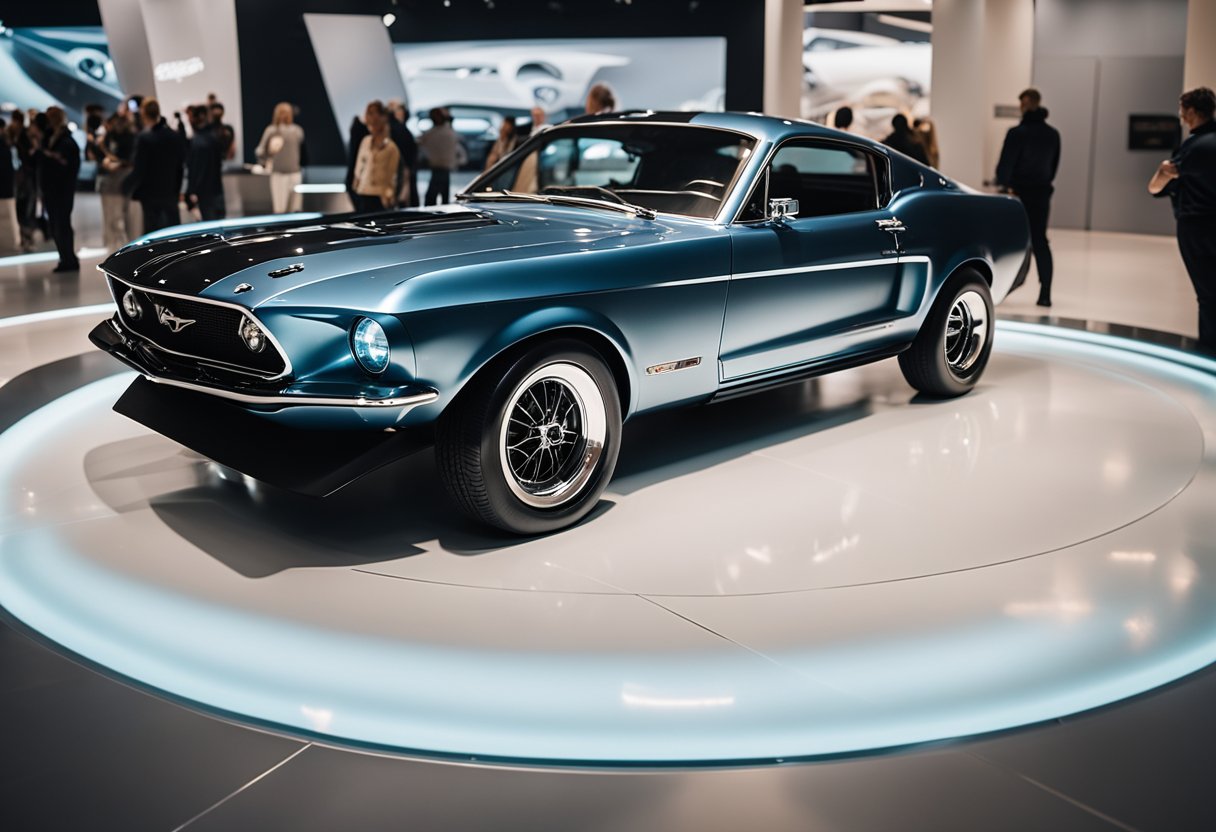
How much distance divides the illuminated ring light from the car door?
521mm

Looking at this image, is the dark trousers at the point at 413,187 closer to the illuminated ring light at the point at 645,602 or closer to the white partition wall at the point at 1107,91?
the illuminated ring light at the point at 645,602

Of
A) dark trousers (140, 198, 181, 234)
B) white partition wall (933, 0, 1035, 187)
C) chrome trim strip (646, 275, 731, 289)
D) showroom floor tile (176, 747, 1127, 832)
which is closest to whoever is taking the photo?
showroom floor tile (176, 747, 1127, 832)

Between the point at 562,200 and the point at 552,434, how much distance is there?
138cm

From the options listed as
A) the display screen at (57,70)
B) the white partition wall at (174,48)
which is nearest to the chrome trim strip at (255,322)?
the display screen at (57,70)

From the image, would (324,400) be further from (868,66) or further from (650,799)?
(868,66)

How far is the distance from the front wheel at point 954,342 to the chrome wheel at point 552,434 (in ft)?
8.10

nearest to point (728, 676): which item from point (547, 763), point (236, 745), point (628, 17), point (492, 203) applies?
point (547, 763)

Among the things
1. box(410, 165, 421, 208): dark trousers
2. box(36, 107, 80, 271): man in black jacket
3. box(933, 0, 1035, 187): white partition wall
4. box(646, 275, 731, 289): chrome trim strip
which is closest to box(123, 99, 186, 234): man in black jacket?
box(36, 107, 80, 271): man in black jacket

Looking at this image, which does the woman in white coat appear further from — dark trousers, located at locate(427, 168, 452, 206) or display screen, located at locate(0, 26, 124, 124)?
display screen, located at locate(0, 26, 124, 124)

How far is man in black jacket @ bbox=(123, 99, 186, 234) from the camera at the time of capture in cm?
1081

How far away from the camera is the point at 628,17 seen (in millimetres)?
18000

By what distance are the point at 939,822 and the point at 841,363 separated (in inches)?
127

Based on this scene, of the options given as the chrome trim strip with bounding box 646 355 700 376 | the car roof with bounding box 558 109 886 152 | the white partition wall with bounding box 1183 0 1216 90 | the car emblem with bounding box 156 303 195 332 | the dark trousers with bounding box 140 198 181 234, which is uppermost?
the white partition wall with bounding box 1183 0 1216 90

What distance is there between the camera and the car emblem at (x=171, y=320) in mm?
3979
